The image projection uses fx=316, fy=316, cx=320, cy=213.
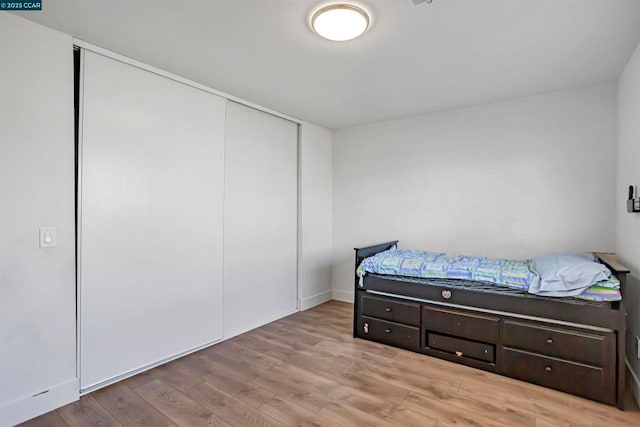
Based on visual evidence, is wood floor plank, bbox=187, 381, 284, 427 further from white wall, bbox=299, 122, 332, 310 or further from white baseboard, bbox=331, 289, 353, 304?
white baseboard, bbox=331, 289, 353, 304

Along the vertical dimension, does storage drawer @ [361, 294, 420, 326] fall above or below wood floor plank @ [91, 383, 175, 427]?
above

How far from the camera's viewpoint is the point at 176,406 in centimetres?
212

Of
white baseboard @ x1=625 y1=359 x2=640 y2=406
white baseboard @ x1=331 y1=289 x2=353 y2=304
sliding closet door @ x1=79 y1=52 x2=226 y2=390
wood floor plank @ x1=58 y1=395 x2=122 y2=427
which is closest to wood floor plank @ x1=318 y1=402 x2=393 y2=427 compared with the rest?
wood floor plank @ x1=58 y1=395 x2=122 y2=427

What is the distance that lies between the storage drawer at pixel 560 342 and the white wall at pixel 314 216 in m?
2.41

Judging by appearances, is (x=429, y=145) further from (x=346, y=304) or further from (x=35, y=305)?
(x=35, y=305)

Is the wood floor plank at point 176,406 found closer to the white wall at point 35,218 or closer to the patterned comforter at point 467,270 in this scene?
the white wall at point 35,218

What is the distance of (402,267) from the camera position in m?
3.03

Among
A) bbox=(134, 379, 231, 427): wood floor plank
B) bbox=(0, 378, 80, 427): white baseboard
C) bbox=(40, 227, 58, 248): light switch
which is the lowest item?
bbox=(134, 379, 231, 427): wood floor plank

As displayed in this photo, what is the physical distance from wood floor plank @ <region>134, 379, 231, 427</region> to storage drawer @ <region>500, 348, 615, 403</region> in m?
2.14

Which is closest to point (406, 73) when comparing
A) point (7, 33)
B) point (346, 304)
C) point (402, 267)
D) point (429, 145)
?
point (429, 145)

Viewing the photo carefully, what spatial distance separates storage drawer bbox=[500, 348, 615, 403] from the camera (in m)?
2.15

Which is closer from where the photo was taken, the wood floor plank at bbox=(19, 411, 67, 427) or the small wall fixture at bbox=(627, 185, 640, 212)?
the wood floor plank at bbox=(19, 411, 67, 427)

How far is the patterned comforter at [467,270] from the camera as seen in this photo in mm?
2199

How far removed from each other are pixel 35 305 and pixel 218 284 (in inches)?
55.1
